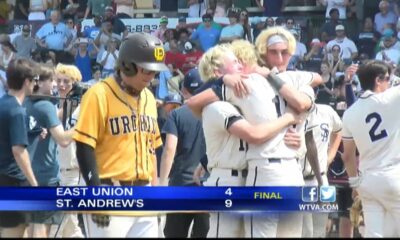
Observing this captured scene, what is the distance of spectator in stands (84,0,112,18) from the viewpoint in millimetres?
22766

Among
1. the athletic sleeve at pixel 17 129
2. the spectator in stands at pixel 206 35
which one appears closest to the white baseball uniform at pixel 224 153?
the athletic sleeve at pixel 17 129

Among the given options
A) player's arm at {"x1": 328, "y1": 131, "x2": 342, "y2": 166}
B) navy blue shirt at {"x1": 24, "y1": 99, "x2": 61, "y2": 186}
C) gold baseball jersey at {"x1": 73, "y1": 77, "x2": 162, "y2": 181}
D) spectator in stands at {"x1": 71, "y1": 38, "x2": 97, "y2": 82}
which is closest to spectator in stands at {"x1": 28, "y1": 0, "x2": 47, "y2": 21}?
spectator in stands at {"x1": 71, "y1": 38, "x2": 97, "y2": 82}

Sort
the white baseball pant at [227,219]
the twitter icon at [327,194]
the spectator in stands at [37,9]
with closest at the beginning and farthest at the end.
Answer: the white baseball pant at [227,219] → the twitter icon at [327,194] → the spectator in stands at [37,9]

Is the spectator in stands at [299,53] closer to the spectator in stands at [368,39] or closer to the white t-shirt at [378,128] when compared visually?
the spectator in stands at [368,39]

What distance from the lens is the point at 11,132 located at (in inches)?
326

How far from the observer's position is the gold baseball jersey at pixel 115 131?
21.1 ft

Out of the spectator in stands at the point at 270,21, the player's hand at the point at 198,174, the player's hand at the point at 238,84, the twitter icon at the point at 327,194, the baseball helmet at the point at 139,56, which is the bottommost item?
the player's hand at the point at 198,174

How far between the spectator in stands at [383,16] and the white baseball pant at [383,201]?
12.2m

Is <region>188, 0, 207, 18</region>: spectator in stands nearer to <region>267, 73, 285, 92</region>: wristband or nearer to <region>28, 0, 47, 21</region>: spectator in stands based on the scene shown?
<region>28, 0, 47, 21</region>: spectator in stands

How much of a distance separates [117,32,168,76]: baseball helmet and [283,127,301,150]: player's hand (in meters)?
0.99

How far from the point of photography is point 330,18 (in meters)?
20.4

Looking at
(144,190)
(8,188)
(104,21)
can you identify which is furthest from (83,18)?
(144,190)

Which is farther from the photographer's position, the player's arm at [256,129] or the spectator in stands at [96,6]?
the spectator in stands at [96,6]

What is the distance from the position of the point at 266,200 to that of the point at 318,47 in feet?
40.8
